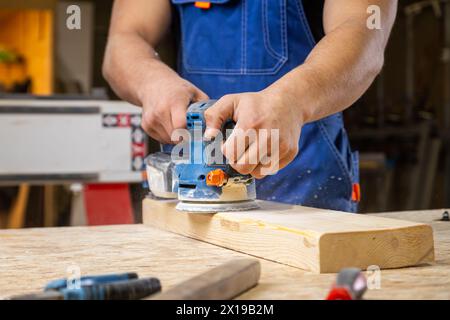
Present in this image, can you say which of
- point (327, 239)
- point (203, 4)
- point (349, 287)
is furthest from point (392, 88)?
point (349, 287)

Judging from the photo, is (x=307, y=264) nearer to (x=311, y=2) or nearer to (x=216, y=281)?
(x=216, y=281)

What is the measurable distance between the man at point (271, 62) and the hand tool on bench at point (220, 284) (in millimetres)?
587

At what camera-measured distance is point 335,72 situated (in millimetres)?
1521

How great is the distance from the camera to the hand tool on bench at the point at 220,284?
81cm

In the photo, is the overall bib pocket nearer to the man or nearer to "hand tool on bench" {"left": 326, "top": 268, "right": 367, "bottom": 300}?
the man

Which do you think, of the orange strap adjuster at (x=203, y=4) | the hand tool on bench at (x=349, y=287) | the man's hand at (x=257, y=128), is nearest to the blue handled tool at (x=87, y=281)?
the hand tool on bench at (x=349, y=287)

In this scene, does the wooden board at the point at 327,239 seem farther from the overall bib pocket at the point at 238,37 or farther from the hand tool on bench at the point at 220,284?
the overall bib pocket at the point at 238,37

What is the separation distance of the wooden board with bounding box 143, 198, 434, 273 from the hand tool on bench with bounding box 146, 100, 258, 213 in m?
0.07

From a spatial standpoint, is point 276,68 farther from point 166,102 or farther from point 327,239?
point 327,239

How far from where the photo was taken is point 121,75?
6.27 ft

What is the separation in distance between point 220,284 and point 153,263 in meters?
0.33

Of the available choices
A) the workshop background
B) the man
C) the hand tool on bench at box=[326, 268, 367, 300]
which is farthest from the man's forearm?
the workshop background

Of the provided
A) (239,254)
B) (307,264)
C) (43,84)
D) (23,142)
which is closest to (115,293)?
(307,264)

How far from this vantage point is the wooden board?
3.62 feet
